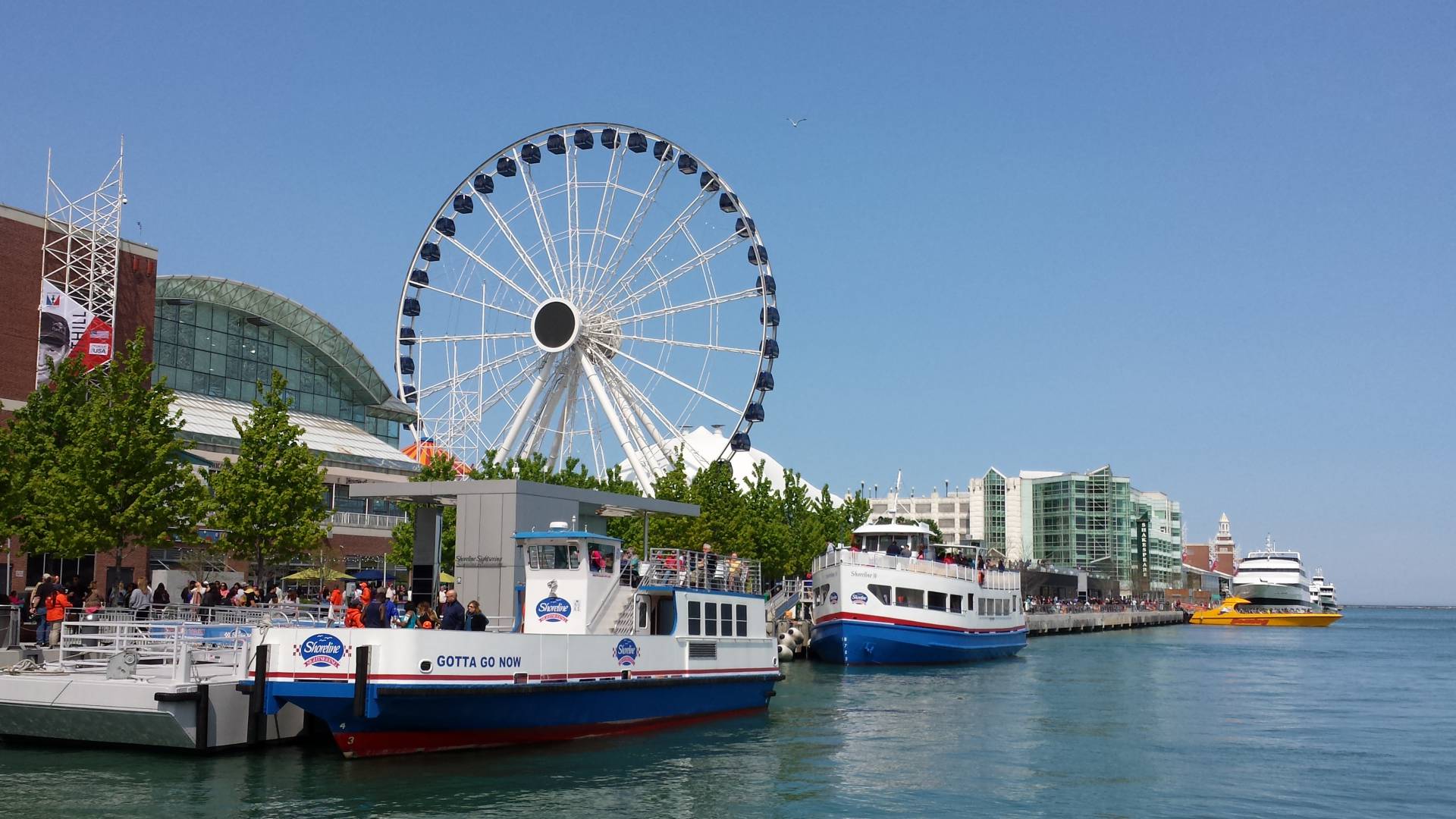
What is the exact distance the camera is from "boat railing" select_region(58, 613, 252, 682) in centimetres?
2812

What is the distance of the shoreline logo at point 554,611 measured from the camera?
107ft

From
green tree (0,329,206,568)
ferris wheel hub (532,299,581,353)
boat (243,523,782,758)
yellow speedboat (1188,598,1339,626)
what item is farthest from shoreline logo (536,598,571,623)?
yellow speedboat (1188,598,1339,626)

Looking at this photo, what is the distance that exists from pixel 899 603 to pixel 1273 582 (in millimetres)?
117867

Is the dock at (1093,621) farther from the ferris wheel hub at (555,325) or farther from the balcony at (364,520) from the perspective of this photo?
the ferris wheel hub at (555,325)

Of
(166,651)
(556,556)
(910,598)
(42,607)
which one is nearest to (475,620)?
(556,556)

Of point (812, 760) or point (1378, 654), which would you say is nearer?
point (812, 760)

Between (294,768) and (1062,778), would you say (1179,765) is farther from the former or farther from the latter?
(294,768)

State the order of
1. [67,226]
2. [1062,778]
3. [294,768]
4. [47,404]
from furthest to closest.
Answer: [67,226]
[47,404]
[1062,778]
[294,768]

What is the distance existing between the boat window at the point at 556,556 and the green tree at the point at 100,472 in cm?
1557

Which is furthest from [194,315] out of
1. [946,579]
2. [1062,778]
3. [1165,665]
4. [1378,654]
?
[1378,654]

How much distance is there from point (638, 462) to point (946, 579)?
52.6ft

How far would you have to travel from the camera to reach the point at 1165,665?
70.6 meters

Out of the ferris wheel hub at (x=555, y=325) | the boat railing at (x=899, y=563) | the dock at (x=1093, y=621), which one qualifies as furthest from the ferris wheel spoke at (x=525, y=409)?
the dock at (x=1093, y=621)

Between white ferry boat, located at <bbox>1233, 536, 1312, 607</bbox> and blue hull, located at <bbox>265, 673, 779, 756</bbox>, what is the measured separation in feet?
471
